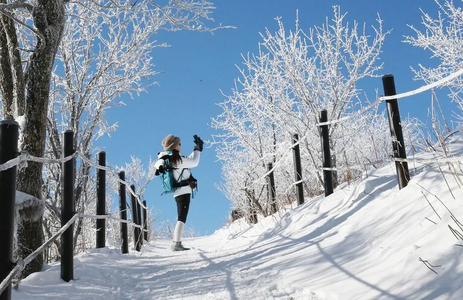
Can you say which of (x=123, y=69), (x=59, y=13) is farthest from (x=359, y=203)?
(x=123, y=69)

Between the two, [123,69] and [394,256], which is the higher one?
[123,69]

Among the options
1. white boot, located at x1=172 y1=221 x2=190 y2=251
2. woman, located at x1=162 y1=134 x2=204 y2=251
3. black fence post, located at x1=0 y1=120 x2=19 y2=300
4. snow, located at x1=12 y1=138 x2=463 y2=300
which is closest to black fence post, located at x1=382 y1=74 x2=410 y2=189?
snow, located at x1=12 y1=138 x2=463 y2=300

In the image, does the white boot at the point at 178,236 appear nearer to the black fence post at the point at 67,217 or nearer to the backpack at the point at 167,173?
the backpack at the point at 167,173

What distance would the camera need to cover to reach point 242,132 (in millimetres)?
14906

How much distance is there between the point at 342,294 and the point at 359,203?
2.39 metres

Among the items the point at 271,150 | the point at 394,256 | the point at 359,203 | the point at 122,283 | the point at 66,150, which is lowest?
the point at 122,283

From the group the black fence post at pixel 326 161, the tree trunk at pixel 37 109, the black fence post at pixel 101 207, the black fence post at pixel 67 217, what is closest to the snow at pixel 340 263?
the black fence post at pixel 67 217

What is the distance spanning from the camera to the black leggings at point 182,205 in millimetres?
7498

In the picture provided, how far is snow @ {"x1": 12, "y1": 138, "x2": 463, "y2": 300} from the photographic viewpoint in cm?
241

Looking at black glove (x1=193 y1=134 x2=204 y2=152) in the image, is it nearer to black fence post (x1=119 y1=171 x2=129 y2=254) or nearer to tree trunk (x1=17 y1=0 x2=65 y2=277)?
black fence post (x1=119 y1=171 x2=129 y2=254)

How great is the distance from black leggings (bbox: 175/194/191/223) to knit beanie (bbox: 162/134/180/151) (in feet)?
3.07

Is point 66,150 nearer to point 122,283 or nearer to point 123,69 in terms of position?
point 122,283

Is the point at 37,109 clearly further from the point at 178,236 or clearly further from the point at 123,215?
the point at 178,236

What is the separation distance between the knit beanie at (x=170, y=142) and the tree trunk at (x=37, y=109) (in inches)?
120
